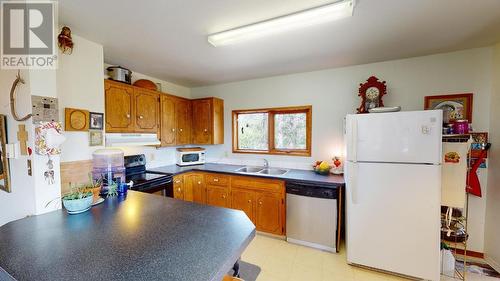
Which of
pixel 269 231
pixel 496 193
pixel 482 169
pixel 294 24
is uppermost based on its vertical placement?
pixel 294 24

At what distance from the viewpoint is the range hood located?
222 cm

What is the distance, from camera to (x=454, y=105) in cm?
225

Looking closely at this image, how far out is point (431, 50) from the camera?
86.9 inches

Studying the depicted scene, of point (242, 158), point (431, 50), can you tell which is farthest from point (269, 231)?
point (431, 50)

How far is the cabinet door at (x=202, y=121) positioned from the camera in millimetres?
3398

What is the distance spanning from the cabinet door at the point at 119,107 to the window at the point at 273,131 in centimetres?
163

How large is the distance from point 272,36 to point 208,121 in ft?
6.24

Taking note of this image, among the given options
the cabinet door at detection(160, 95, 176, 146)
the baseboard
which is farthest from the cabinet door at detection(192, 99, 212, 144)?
the baseboard

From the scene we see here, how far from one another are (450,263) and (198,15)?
10.8ft

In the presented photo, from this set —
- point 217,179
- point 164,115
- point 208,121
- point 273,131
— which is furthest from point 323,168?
point 164,115

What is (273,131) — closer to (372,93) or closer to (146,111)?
(372,93)

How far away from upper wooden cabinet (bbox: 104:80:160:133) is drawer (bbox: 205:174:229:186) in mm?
1031

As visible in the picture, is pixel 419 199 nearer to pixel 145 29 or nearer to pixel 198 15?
pixel 198 15

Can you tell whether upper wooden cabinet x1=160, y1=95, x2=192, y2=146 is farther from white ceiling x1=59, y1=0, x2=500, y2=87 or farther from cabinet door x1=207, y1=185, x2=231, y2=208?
cabinet door x1=207, y1=185, x2=231, y2=208
